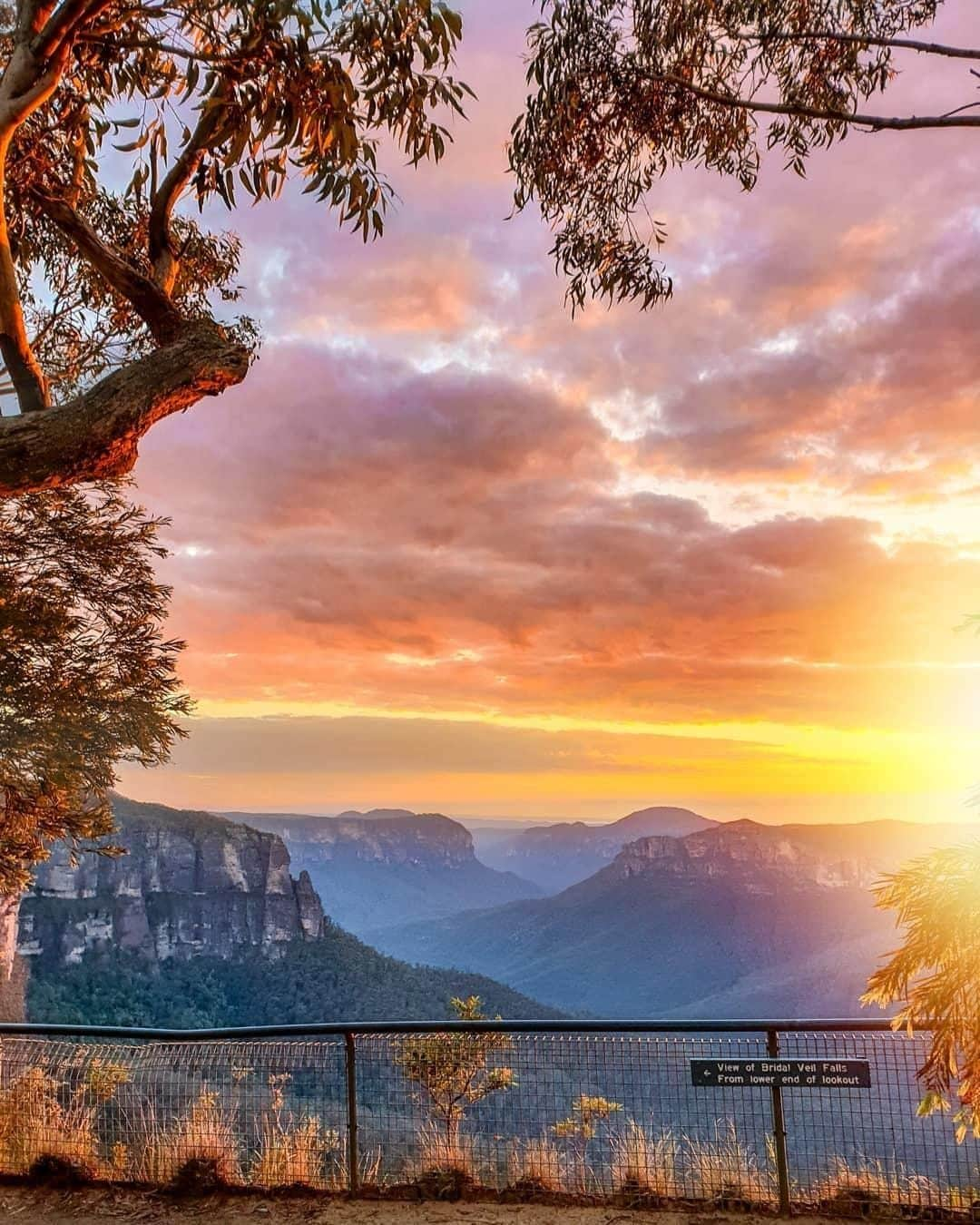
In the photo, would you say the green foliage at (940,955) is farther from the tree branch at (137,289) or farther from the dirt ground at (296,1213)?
the tree branch at (137,289)

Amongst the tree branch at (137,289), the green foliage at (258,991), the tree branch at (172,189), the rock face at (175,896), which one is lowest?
the green foliage at (258,991)

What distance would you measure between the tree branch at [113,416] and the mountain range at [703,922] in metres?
67.8

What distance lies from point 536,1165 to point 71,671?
6.10m

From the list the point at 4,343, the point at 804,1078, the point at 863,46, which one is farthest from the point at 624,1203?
the point at 863,46

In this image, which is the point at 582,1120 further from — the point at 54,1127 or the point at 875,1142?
the point at 54,1127

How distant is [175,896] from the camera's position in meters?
66.1

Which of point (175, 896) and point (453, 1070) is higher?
point (453, 1070)

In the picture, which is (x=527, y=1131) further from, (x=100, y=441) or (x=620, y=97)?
(x=620, y=97)

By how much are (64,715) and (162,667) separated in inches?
39.3

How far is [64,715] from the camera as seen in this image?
845 centimetres

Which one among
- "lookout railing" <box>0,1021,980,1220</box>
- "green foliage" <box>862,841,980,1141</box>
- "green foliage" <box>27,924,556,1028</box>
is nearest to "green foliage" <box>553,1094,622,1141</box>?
"lookout railing" <box>0,1021,980,1220</box>

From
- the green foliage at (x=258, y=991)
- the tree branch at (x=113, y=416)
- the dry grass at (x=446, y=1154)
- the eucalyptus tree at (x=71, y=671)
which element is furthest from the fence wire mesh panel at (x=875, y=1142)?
the green foliage at (x=258, y=991)

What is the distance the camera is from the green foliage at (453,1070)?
5.48m

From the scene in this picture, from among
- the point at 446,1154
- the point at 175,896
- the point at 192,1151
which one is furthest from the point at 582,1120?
the point at 175,896
